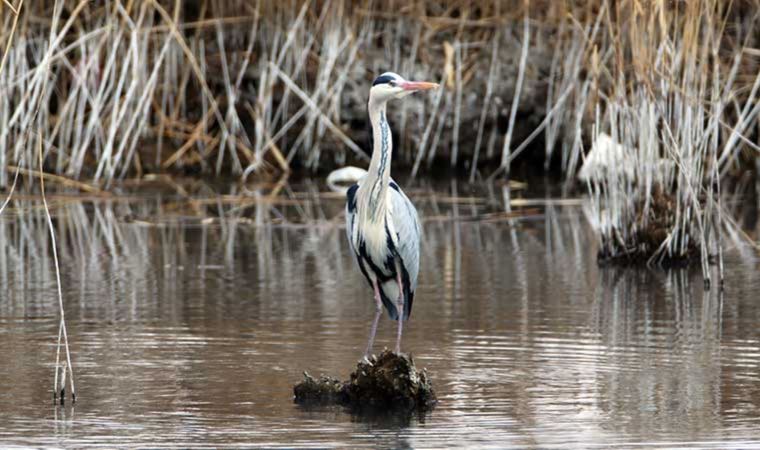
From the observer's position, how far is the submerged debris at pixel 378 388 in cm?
640

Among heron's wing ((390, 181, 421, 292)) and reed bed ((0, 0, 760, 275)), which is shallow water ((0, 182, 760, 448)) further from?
reed bed ((0, 0, 760, 275))

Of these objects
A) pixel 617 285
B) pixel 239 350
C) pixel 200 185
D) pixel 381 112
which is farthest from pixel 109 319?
pixel 200 185

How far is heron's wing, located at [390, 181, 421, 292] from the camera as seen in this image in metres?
7.07

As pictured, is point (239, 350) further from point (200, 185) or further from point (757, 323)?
point (200, 185)

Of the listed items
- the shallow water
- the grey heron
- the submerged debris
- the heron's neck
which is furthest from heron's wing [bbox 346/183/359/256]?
the submerged debris

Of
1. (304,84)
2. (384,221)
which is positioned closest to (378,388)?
(384,221)

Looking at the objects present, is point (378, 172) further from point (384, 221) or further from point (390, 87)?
point (390, 87)

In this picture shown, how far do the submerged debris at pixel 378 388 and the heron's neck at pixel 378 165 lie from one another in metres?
0.81

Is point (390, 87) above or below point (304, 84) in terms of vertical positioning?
above

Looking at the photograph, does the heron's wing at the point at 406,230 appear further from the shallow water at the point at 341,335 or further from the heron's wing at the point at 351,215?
the shallow water at the point at 341,335

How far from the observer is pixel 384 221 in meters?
7.02

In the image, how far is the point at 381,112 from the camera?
6992 mm

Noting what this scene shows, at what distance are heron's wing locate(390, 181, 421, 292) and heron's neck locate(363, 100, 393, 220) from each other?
0.37 feet

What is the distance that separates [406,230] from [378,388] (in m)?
0.92
